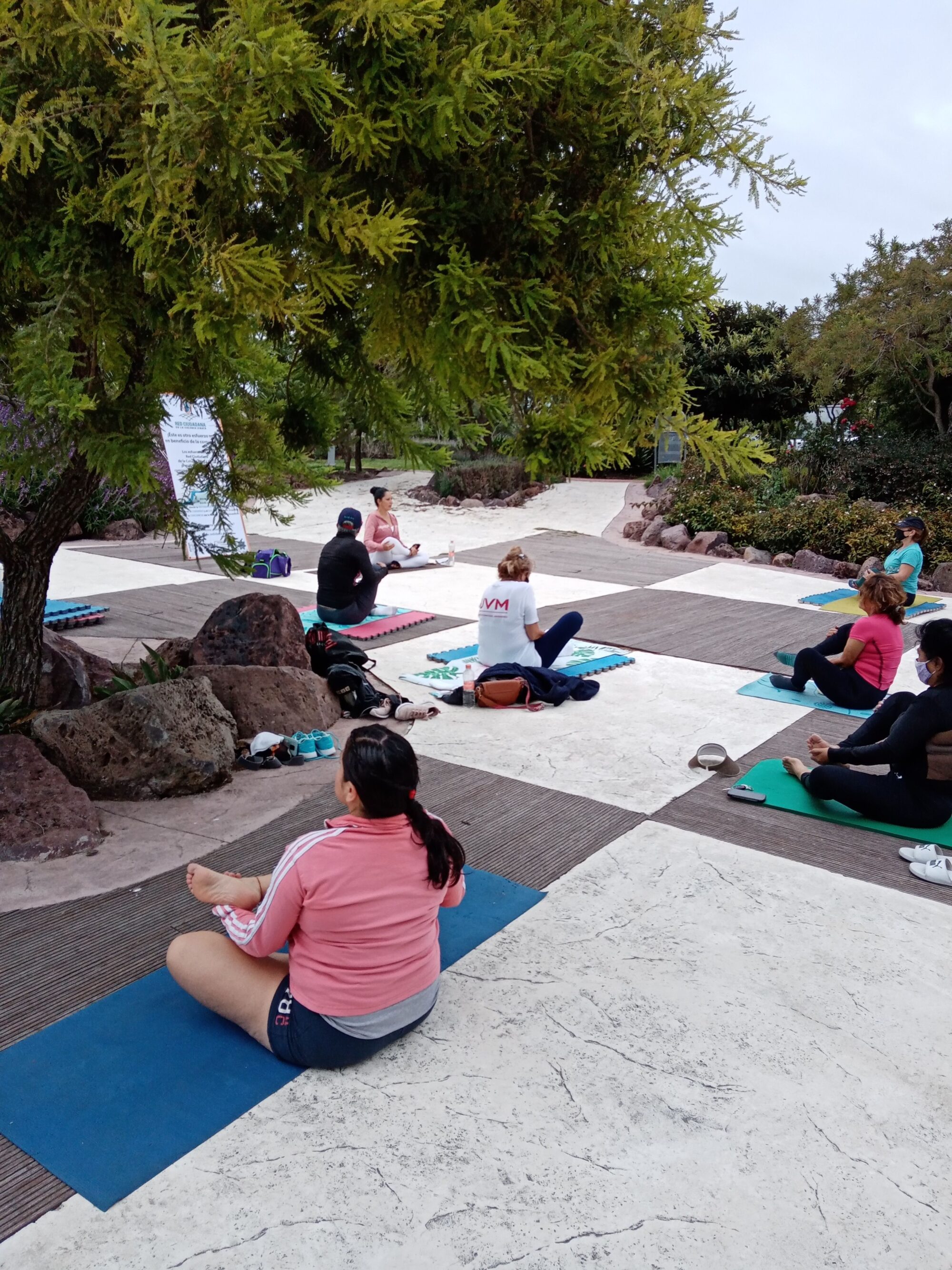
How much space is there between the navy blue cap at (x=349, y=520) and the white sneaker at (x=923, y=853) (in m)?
6.00

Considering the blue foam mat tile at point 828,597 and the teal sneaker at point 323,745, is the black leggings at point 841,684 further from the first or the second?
the blue foam mat tile at point 828,597

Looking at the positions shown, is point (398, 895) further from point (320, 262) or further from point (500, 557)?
point (500, 557)

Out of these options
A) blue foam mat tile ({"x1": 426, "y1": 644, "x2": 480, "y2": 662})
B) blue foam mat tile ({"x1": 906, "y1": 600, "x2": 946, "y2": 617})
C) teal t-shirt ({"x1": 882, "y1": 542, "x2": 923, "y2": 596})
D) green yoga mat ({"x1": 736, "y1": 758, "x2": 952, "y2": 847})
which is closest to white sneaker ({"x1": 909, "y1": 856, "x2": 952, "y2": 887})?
green yoga mat ({"x1": 736, "y1": 758, "x2": 952, "y2": 847})

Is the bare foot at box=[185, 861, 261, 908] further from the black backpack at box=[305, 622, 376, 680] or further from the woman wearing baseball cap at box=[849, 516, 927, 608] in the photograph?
the woman wearing baseball cap at box=[849, 516, 927, 608]

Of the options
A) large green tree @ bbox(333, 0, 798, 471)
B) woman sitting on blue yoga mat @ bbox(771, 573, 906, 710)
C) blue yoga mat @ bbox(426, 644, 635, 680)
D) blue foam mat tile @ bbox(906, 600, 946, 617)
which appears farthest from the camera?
blue foam mat tile @ bbox(906, 600, 946, 617)

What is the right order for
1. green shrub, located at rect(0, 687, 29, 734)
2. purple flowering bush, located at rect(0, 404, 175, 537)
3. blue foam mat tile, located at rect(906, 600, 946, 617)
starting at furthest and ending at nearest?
blue foam mat tile, located at rect(906, 600, 946, 617) < green shrub, located at rect(0, 687, 29, 734) < purple flowering bush, located at rect(0, 404, 175, 537)

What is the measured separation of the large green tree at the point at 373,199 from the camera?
10.6 feet

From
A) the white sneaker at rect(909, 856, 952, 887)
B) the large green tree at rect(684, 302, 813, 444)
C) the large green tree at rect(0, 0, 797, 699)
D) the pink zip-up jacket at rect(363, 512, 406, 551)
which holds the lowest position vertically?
the white sneaker at rect(909, 856, 952, 887)

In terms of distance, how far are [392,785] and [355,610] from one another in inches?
275

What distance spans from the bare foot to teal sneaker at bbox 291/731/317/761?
2.78 meters

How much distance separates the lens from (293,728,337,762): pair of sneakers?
20.0 ft

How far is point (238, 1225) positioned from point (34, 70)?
386 cm

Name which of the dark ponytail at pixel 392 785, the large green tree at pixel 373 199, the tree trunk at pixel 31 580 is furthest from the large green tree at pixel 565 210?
the tree trunk at pixel 31 580

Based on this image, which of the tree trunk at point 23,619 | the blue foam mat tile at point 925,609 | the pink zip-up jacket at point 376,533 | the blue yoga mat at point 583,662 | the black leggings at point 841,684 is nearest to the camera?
the tree trunk at point 23,619
